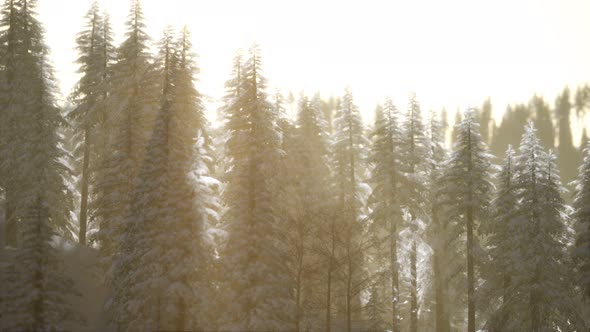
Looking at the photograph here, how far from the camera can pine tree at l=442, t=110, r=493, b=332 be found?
28406 mm

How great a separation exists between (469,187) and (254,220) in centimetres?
1434

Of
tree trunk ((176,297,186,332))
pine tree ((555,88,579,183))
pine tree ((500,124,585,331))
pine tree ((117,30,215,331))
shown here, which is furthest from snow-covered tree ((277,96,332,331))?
pine tree ((555,88,579,183))

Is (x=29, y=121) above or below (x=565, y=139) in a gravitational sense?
below

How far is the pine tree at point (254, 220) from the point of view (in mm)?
22203

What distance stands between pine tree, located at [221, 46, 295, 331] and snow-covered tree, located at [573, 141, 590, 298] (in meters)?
18.6

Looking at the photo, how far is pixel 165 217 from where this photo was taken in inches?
840

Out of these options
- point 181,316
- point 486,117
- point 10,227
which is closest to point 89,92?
point 10,227

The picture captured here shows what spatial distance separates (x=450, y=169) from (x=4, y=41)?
103 ft

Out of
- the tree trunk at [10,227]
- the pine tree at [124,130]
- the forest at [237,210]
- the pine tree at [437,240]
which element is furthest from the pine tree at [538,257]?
the tree trunk at [10,227]

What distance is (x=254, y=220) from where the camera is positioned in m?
23.3

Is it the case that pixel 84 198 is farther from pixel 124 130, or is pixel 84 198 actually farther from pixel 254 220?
pixel 254 220

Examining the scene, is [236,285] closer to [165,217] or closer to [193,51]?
[165,217]

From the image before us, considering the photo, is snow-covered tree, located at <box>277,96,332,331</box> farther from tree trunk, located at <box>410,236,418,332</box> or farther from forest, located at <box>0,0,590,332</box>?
tree trunk, located at <box>410,236,418,332</box>

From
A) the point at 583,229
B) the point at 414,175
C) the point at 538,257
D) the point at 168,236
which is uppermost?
the point at 414,175
